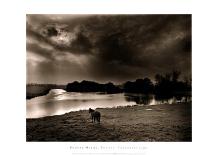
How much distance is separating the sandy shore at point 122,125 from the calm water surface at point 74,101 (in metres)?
0.05

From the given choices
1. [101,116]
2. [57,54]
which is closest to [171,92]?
[101,116]

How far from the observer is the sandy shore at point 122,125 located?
254cm

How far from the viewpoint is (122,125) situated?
2.55 m

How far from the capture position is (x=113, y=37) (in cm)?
257

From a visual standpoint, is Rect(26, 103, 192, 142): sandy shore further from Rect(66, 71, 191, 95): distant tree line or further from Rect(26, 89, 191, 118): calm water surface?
Rect(66, 71, 191, 95): distant tree line

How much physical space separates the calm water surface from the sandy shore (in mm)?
49

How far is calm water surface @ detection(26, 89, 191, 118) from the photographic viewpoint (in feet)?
8.39

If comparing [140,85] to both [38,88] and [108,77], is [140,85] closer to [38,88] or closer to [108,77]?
[108,77]

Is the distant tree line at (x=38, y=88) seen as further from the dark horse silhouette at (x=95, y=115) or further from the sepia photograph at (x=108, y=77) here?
the dark horse silhouette at (x=95, y=115)

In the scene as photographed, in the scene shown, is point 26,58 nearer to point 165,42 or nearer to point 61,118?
point 61,118
